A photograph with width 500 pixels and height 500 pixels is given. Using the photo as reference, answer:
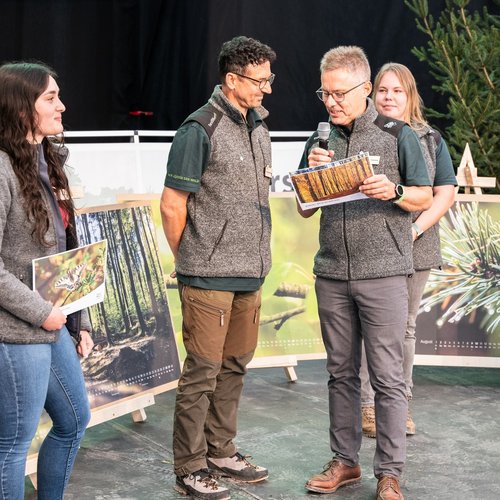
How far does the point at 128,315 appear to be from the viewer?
4980 millimetres

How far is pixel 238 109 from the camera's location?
408cm

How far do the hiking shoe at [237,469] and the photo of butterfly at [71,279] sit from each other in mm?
1412

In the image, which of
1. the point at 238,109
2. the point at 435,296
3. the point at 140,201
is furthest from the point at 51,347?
the point at 435,296

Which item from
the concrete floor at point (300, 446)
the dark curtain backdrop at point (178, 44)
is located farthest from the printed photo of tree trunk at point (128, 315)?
the dark curtain backdrop at point (178, 44)

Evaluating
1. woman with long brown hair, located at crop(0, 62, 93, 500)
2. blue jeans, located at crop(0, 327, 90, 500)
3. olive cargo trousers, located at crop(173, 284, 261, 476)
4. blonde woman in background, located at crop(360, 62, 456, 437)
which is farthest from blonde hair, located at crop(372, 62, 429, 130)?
blue jeans, located at crop(0, 327, 90, 500)

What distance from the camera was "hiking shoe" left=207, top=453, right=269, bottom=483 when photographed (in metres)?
4.37

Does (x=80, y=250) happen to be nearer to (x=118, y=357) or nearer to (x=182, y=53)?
(x=118, y=357)

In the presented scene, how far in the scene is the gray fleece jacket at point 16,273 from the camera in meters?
3.05

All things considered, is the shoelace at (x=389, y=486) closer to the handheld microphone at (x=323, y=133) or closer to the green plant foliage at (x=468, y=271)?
the handheld microphone at (x=323, y=133)

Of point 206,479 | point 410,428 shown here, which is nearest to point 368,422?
point 410,428

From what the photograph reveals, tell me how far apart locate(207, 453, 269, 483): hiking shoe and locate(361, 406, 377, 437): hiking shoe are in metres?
0.82

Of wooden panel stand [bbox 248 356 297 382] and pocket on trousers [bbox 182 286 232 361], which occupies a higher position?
pocket on trousers [bbox 182 286 232 361]

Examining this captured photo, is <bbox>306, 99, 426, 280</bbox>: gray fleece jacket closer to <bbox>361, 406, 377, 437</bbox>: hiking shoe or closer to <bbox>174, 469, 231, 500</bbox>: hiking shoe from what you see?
<bbox>174, 469, 231, 500</bbox>: hiking shoe

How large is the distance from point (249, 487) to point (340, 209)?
130 cm
